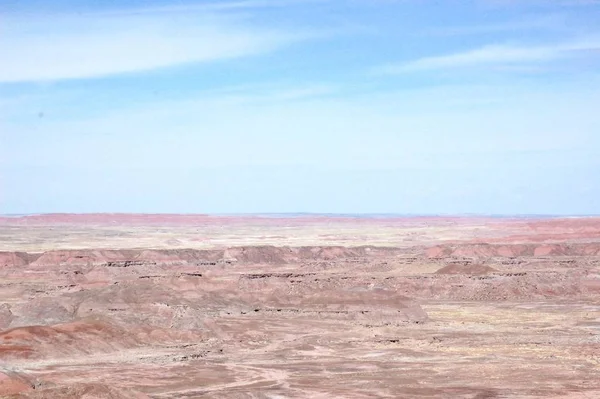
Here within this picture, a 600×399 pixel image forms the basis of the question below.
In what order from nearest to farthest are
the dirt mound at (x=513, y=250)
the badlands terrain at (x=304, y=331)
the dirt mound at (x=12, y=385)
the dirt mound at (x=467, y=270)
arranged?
1. the dirt mound at (x=12, y=385)
2. the badlands terrain at (x=304, y=331)
3. the dirt mound at (x=467, y=270)
4. the dirt mound at (x=513, y=250)

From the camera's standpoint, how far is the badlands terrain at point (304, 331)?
4509 centimetres

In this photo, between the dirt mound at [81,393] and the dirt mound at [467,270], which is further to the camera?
the dirt mound at [467,270]

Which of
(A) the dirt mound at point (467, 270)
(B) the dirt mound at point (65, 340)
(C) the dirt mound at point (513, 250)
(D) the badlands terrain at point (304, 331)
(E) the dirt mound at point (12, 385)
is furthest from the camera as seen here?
(C) the dirt mound at point (513, 250)

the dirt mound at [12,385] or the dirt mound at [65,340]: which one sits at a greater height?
the dirt mound at [12,385]

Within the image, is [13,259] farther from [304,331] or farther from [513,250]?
[513,250]

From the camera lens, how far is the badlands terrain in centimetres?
4509

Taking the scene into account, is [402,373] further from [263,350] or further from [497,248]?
[497,248]

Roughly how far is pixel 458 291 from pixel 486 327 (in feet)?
77.4

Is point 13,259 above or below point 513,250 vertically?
below

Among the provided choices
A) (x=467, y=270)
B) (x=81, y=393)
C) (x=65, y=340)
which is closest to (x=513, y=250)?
(x=467, y=270)

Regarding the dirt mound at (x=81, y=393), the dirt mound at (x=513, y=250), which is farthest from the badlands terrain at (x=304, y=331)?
the dirt mound at (x=513, y=250)

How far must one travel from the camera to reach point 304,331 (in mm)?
66562

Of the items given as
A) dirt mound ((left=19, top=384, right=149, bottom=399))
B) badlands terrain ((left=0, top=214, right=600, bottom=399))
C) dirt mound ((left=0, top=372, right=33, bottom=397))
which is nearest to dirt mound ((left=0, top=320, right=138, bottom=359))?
badlands terrain ((left=0, top=214, right=600, bottom=399))

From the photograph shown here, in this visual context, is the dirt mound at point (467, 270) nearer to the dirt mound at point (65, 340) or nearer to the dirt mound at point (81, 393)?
the dirt mound at point (65, 340)
